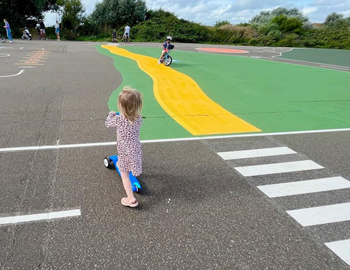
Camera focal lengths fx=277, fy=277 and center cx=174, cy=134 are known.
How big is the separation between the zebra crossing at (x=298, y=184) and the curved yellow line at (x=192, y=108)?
4.23 feet

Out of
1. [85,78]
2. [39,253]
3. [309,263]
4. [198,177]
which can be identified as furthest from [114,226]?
[85,78]

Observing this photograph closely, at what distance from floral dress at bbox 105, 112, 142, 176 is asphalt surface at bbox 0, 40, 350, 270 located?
0.56 meters

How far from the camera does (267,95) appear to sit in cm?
1021

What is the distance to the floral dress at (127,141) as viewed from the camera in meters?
3.56

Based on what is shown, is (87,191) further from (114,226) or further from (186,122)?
(186,122)

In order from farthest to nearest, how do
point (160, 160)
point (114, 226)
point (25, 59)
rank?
point (25, 59) < point (160, 160) < point (114, 226)

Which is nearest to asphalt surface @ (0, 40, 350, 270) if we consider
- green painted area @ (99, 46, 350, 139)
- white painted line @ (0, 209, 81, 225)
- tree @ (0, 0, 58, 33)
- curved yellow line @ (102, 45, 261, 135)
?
white painted line @ (0, 209, 81, 225)

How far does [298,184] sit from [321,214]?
767mm

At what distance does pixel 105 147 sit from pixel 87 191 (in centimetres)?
157

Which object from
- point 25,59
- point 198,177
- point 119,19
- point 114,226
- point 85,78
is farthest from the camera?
point 119,19

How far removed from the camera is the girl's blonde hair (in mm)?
3314

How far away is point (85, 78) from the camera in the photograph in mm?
11578

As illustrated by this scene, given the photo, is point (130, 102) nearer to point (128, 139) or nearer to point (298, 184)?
point (128, 139)

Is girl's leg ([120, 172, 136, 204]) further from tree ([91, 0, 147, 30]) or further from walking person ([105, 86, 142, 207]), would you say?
tree ([91, 0, 147, 30])
